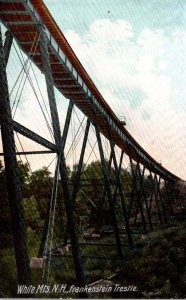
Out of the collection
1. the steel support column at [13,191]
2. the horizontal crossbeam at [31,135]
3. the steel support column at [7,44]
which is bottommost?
the steel support column at [13,191]

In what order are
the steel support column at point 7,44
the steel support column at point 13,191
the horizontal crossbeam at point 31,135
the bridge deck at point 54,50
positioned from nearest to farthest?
the steel support column at point 13,191 < the horizontal crossbeam at point 31,135 < the bridge deck at point 54,50 < the steel support column at point 7,44

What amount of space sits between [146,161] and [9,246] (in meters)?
10.9

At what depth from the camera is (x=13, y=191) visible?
13.0ft

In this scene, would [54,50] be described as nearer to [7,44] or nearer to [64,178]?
[7,44]

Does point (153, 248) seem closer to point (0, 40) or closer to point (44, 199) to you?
point (0, 40)

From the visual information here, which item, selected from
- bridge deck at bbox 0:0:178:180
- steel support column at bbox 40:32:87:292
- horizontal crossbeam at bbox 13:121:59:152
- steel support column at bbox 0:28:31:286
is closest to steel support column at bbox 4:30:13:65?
bridge deck at bbox 0:0:178:180

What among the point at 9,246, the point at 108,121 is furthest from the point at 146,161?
the point at 9,246

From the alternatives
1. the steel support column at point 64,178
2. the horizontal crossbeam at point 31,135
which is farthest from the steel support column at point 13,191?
the steel support column at point 64,178

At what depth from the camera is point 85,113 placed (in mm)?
11594

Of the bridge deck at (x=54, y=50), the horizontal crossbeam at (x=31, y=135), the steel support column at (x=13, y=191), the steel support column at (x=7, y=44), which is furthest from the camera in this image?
the steel support column at (x=7, y=44)

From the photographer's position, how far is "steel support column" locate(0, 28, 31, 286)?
3877 millimetres

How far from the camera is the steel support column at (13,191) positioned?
12.7 feet

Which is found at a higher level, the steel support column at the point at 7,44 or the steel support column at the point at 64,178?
the steel support column at the point at 7,44

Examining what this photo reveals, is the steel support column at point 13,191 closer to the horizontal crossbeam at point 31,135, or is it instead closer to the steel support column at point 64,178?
the horizontal crossbeam at point 31,135
